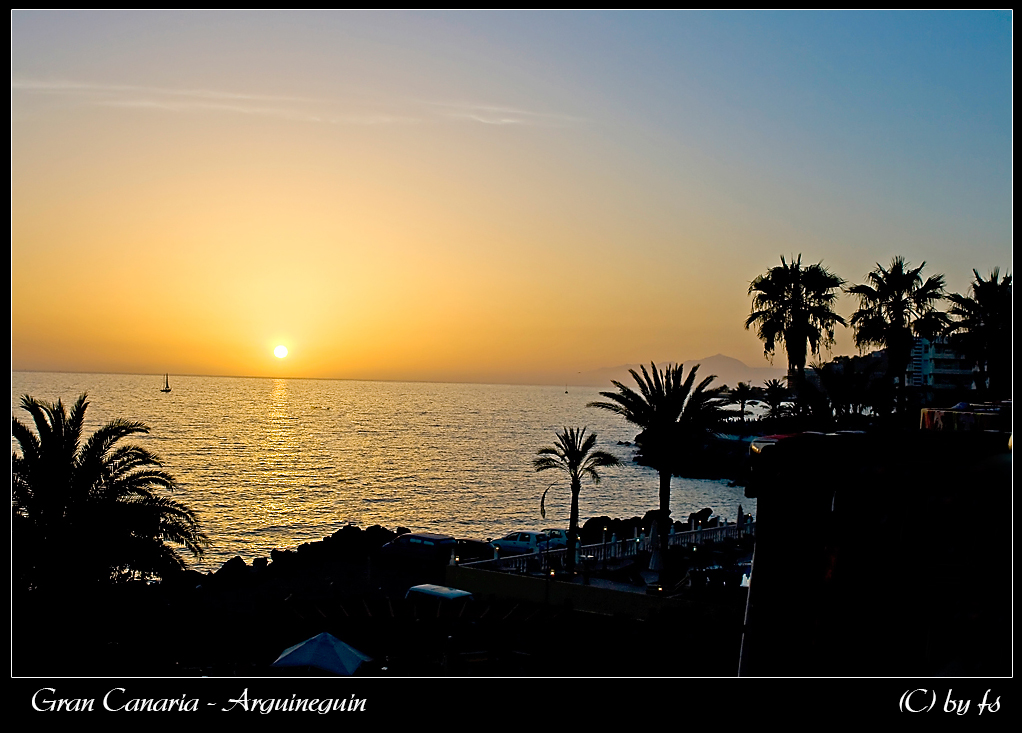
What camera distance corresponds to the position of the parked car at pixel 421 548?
3894 cm

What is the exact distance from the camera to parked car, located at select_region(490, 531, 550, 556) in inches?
1590

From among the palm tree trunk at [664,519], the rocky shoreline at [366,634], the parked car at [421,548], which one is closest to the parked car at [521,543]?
the parked car at [421,548]

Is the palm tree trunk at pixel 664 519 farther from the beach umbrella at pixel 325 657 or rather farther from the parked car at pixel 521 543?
the parked car at pixel 521 543

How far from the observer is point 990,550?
4922 millimetres

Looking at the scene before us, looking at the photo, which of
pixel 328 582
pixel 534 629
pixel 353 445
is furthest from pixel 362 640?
pixel 353 445

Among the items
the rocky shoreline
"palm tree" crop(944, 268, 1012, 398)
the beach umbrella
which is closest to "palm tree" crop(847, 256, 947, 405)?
"palm tree" crop(944, 268, 1012, 398)

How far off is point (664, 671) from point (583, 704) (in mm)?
10887

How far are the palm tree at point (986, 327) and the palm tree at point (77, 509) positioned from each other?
73.8 feet

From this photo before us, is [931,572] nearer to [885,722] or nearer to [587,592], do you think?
[885,722]

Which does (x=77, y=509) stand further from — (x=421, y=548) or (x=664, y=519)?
(x=421, y=548)

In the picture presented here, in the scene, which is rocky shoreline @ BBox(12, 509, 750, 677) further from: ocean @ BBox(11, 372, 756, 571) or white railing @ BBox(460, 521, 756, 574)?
ocean @ BBox(11, 372, 756, 571)

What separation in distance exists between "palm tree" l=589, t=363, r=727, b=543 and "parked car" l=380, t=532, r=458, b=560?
13619 millimetres

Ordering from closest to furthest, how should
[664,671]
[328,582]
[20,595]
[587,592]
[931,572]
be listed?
[931,572] → [20,595] → [664,671] → [587,592] → [328,582]

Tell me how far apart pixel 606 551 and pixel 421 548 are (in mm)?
12301
